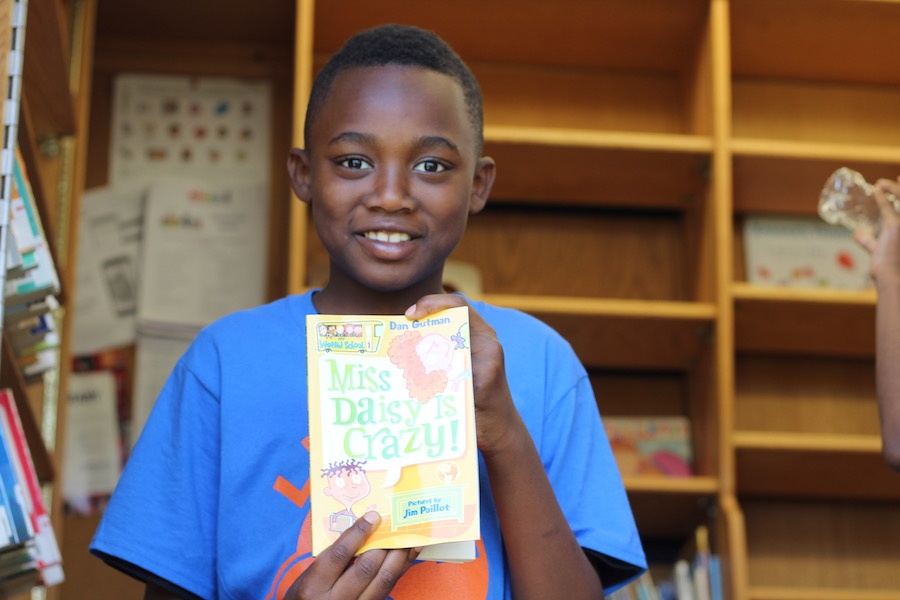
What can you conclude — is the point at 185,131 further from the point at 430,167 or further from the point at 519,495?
the point at 519,495

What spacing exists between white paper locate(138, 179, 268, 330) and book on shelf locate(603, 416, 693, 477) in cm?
88

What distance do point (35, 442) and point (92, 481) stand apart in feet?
2.31

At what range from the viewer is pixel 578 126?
2.82 metres

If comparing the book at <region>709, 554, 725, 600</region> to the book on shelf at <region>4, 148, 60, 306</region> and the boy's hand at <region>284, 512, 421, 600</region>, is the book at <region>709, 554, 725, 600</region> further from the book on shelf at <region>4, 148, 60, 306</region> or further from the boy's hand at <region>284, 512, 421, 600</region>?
the boy's hand at <region>284, 512, 421, 600</region>

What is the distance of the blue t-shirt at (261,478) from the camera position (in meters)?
1.14

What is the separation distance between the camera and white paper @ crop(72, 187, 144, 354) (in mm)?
2711

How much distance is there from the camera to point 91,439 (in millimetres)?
2643

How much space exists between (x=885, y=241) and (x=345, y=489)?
3.52 ft

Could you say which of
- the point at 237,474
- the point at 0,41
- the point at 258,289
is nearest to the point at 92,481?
the point at 258,289

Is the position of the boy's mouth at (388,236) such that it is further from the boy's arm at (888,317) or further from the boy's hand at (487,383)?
the boy's arm at (888,317)

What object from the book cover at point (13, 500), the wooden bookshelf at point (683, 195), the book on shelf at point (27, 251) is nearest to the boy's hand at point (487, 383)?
the book cover at point (13, 500)

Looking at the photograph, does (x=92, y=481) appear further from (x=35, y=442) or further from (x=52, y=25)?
(x=52, y=25)

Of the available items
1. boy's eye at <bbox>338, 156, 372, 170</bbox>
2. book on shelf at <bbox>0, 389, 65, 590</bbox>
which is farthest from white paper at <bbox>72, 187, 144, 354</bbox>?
boy's eye at <bbox>338, 156, 372, 170</bbox>

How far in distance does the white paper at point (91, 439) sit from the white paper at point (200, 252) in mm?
181
